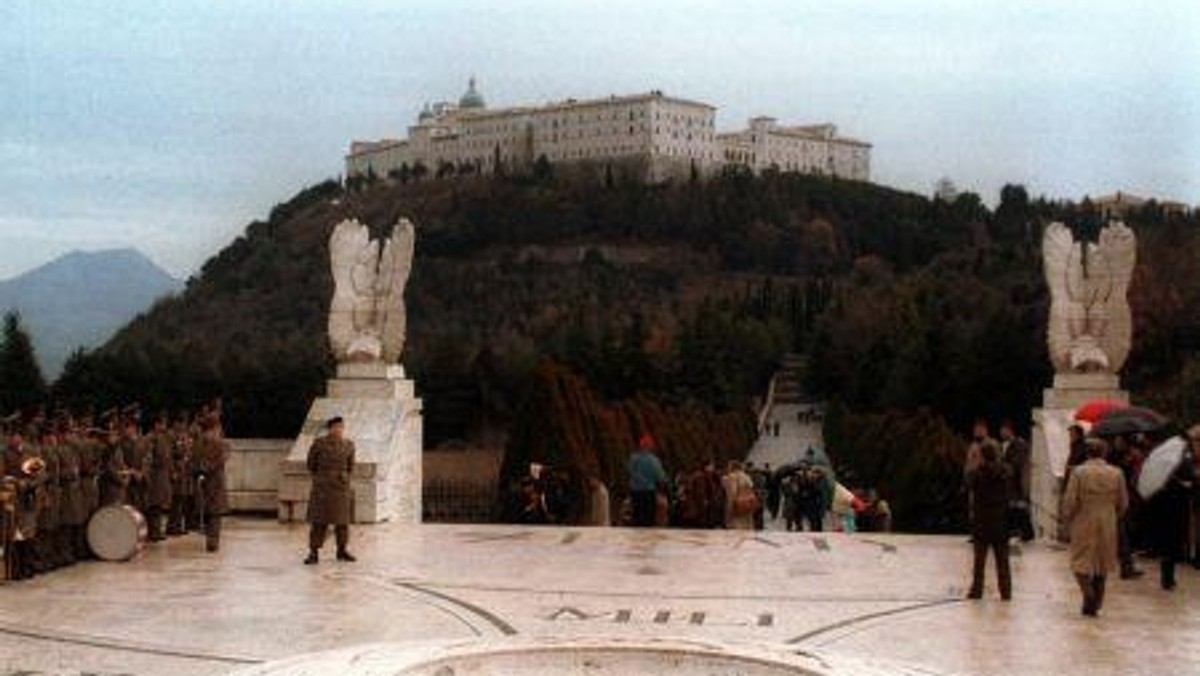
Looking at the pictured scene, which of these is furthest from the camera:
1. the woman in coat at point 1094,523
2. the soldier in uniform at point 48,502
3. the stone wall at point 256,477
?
the stone wall at point 256,477

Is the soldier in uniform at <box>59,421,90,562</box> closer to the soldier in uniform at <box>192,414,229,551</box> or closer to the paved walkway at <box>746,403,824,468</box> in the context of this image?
the soldier in uniform at <box>192,414,229,551</box>

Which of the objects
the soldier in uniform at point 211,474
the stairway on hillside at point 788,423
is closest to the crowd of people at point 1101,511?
the soldier in uniform at point 211,474

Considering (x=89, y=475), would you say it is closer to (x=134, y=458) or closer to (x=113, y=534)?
(x=113, y=534)

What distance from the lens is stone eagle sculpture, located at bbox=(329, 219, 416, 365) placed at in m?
19.8

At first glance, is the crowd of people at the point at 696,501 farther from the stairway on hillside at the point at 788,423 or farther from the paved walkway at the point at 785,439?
the stairway on hillside at the point at 788,423

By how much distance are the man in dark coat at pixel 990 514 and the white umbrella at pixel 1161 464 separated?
80.4 inches

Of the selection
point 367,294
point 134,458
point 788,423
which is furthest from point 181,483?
point 788,423

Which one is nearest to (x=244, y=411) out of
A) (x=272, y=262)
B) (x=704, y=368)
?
(x=704, y=368)

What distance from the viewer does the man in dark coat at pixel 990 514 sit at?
1345 centimetres

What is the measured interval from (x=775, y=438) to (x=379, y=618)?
2401 inches

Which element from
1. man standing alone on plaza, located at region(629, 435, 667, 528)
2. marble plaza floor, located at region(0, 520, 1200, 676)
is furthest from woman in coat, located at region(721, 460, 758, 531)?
marble plaza floor, located at region(0, 520, 1200, 676)

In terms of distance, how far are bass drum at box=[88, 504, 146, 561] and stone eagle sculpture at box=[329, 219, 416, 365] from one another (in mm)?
4758

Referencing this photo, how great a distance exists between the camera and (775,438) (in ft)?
238

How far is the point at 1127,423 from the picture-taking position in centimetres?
1638
